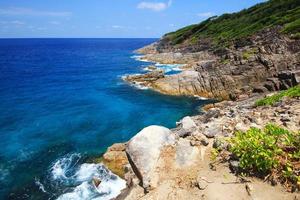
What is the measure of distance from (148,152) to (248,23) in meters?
90.6

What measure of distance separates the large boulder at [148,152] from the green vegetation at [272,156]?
2911 mm

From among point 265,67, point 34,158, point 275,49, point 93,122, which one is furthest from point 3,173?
point 275,49

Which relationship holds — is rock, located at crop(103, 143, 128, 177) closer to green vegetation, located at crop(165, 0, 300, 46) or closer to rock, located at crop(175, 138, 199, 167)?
rock, located at crop(175, 138, 199, 167)

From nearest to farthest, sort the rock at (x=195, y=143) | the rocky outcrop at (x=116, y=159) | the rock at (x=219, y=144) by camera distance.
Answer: the rock at (x=219, y=144), the rock at (x=195, y=143), the rocky outcrop at (x=116, y=159)

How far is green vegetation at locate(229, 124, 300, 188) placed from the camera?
9.15 metres

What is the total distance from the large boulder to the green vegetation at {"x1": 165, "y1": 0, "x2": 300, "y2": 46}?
52217 millimetres

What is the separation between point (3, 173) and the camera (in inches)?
931

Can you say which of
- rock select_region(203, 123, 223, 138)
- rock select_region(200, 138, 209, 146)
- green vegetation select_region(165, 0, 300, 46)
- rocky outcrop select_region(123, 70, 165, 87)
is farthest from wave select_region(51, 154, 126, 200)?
green vegetation select_region(165, 0, 300, 46)

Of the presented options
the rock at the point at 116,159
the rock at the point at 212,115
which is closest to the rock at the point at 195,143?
the rock at the point at 212,115

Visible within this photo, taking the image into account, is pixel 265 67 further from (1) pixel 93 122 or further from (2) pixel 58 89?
(2) pixel 58 89

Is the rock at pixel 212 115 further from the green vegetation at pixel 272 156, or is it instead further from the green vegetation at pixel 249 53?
the green vegetation at pixel 249 53

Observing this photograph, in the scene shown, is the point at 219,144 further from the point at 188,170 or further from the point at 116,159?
the point at 116,159

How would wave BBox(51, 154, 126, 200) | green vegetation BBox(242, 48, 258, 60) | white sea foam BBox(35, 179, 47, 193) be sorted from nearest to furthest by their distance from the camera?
wave BBox(51, 154, 126, 200) < white sea foam BBox(35, 179, 47, 193) < green vegetation BBox(242, 48, 258, 60)

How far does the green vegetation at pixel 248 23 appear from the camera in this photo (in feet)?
236
